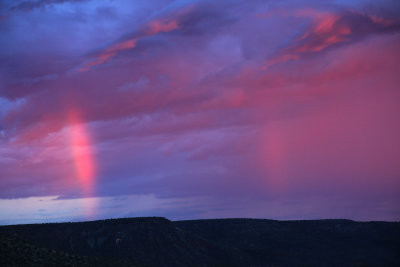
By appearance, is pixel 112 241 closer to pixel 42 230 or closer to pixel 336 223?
pixel 42 230

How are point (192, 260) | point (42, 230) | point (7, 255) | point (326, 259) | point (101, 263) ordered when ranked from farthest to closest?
point (326, 259) → point (192, 260) → point (42, 230) → point (101, 263) → point (7, 255)

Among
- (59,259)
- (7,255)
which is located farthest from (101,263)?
(7,255)

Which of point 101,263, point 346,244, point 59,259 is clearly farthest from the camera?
point 346,244

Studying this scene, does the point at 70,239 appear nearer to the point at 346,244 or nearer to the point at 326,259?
the point at 326,259

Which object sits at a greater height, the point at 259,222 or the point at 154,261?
the point at 259,222

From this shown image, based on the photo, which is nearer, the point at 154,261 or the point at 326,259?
the point at 154,261

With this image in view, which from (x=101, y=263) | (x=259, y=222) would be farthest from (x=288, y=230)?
(x=101, y=263)
